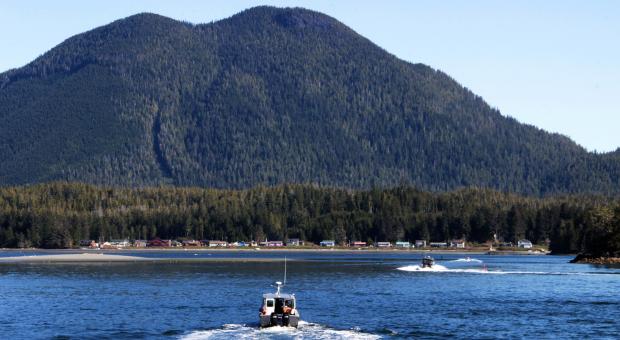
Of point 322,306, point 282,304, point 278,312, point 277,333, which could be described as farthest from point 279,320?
point 322,306

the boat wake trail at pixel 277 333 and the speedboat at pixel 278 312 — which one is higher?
the speedboat at pixel 278 312

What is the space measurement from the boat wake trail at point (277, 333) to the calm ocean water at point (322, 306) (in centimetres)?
9

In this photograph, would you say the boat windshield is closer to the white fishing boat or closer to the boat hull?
the white fishing boat

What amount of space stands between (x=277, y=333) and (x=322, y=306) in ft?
85.3

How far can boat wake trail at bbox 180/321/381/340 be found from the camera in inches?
3917

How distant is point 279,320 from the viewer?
10569 centimetres

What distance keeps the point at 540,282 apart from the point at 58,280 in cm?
7358

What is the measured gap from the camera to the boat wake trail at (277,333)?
3917 inches

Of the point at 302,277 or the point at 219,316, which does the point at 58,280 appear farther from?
the point at 219,316

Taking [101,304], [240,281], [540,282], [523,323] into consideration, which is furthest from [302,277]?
[523,323]

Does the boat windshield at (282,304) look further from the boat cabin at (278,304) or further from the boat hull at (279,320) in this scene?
the boat hull at (279,320)

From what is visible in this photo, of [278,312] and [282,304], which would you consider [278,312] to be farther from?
[282,304]

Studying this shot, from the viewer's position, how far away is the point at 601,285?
163 m

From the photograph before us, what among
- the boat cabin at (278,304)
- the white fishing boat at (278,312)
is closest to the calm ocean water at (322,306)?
the white fishing boat at (278,312)
